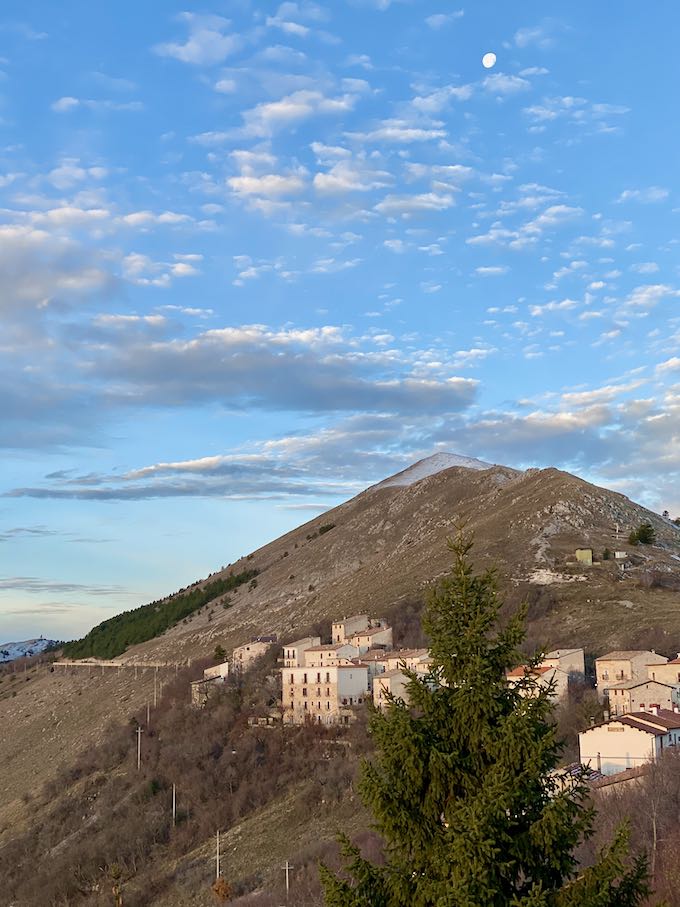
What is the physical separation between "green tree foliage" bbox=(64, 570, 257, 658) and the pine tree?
132742mm

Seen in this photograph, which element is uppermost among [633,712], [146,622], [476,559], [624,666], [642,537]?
[642,537]

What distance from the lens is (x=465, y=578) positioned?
39.4 feet

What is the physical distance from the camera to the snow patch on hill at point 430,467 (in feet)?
561

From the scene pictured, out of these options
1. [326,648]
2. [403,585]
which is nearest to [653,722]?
[326,648]

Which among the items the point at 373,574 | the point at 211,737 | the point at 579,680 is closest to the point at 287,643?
the point at 211,737

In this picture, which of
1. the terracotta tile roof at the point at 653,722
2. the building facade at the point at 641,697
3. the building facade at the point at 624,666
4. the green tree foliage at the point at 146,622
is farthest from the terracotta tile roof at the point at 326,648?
the green tree foliage at the point at 146,622

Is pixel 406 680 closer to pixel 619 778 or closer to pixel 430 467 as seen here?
pixel 619 778

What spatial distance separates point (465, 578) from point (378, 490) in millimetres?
163057

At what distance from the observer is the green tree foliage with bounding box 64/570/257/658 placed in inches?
5659

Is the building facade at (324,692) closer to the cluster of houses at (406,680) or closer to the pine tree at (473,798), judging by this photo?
the cluster of houses at (406,680)

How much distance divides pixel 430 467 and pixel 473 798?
555ft

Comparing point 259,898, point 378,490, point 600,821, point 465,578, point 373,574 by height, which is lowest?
point 259,898

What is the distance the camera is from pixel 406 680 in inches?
2248

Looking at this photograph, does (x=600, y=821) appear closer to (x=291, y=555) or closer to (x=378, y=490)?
(x=291, y=555)
